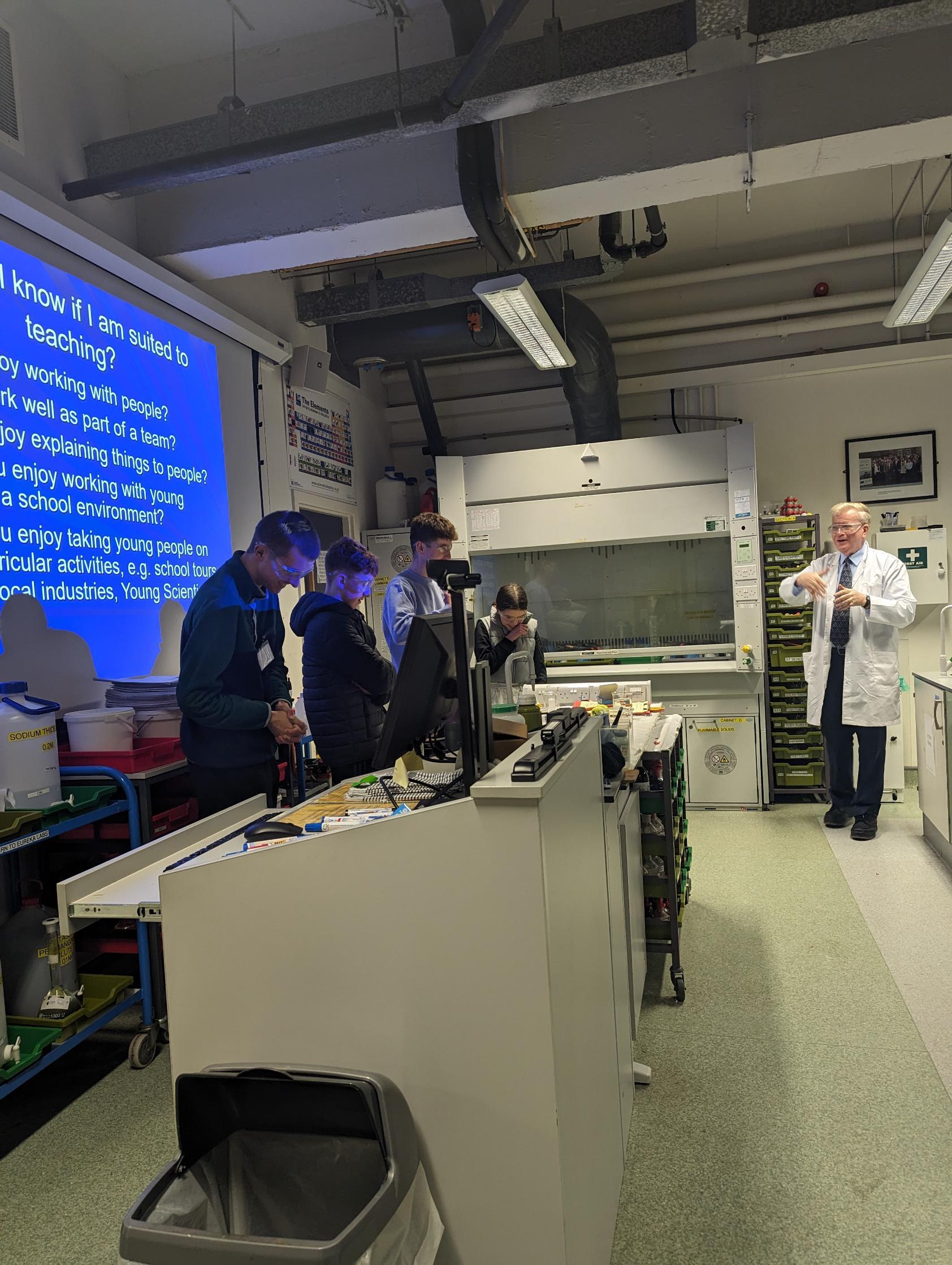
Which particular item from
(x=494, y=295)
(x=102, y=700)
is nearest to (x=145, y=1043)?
(x=102, y=700)

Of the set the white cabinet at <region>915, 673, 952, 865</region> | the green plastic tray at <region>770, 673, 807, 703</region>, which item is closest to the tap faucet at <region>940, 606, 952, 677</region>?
the white cabinet at <region>915, 673, 952, 865</region>

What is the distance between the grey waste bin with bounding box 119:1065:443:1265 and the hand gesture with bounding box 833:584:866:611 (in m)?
3.57

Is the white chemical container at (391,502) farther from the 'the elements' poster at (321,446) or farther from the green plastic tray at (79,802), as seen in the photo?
the green plastic tray at (79,802)

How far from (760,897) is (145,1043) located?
93.9 inches

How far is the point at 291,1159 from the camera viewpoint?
4.20ft

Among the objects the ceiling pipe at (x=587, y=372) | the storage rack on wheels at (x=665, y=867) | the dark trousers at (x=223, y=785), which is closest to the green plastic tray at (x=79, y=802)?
the dark trousers at (x=223, y=785)

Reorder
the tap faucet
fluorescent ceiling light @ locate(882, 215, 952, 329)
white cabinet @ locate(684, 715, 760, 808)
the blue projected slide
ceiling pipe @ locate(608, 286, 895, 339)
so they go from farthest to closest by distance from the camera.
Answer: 1. ceiling pipe @ locate(608, 286, 895, 339)
2. white cabinet @ locate(684, 715, 760, 808)
3. the tap faucet
4. fluorescent ceiling light @ locate(882, 215, 952, 329)
5. the blue projected slide

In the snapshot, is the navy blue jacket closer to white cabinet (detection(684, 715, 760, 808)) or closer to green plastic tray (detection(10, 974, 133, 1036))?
green plastic tray (detection(10, 974, 133, 1036))

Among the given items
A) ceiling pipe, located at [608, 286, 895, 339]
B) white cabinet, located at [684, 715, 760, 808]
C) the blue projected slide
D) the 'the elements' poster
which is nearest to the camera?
the blue projected slide

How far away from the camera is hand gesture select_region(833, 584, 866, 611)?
13.4 feet

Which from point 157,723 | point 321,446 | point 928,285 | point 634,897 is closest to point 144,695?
point 157,723

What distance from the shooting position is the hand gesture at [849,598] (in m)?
4.08

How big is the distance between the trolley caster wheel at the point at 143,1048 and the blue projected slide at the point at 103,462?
47.9 inches

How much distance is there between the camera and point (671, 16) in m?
2.28
